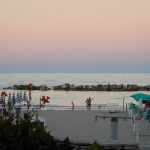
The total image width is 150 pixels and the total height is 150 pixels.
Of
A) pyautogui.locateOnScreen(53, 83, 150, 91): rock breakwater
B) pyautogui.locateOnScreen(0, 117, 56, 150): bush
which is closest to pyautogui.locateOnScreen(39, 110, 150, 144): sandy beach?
pyautogui.locateOnScreen(0, 117, 56, 150): bush

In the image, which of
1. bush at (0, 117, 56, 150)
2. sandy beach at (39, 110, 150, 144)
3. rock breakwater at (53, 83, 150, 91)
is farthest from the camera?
rock breakwater at (53, 83, 150, 91)

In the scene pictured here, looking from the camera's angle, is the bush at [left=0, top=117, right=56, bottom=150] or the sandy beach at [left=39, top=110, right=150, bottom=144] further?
the sandy beach at [left=39, top=110, right=150, bottom=144]

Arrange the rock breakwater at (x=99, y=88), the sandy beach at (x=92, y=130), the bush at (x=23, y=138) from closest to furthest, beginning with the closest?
the bush at (x=23, y=138)
the sandy beach at (x=92, y=130)
the rock breakwater at (x=99, y=88)

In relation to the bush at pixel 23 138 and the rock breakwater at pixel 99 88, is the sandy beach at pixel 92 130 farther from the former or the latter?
the rock breakwater at pixel 99 88

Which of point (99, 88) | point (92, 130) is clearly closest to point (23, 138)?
point (92, 130)

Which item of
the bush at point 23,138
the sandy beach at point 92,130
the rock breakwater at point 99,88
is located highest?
the bush at point 23,138

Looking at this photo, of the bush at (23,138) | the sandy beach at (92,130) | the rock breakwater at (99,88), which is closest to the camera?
the bush at (23,138)

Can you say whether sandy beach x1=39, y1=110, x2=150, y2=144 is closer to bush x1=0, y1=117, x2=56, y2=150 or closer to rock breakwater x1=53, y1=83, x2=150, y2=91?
bush x1=0, y1=117, x2=56, y2=150

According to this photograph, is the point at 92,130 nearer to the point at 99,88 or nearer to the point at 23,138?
the point at 23,138

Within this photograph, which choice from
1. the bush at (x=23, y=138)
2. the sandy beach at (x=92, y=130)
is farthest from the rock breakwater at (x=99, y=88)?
the bush at (x=23, y=138)

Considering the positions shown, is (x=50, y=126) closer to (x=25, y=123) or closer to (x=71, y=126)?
(x=71, y=126)

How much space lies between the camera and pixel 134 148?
248 inches

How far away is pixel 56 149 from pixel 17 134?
846mm

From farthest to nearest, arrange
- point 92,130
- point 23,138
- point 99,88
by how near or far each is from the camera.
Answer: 1. point 99,88
2. point 92,130
3. point 23,138
